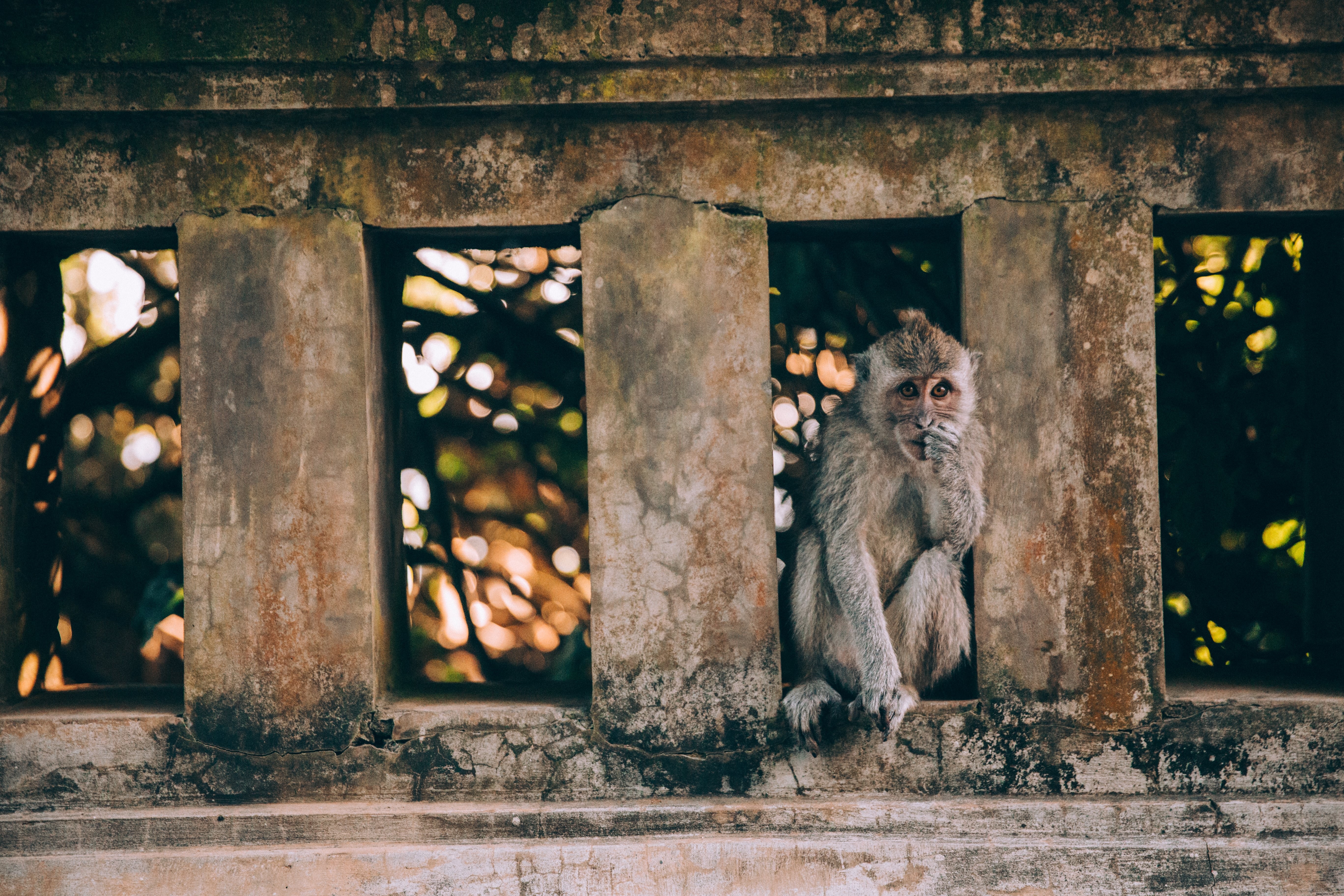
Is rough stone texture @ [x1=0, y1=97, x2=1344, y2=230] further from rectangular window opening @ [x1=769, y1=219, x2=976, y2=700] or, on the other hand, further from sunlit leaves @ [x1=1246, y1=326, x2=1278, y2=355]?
sunlit leaves @ [x1=1246, y1=326, x2=1278, y2=355]

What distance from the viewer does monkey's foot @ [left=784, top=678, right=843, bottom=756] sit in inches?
138

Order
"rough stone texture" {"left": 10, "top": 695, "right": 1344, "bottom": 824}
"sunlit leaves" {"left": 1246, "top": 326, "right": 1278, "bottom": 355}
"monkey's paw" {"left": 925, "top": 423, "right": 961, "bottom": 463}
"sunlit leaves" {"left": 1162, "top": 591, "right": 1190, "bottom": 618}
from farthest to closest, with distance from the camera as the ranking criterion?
"sunlit leaves" {"left": 1162, "top": 591, "right": 1190, "bottom": 618}
"sunlit leaves" {"left": 1246, "top": 326, "right": 1278, "bottom": 355}
"rough stone texture" {"left": 10, "top": 695, "right": 1344, "bottom": 824}
"monkey's paw" {"left": 925, "top": 423, "right": 961, "bottom": 463}

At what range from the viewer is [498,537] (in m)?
5.48

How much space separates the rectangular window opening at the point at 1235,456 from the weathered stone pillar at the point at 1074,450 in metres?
0.83

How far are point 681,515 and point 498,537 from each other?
2.16 meters

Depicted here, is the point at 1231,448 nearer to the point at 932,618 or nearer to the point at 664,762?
the point at 932,618

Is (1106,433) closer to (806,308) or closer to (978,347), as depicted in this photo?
(978,347)

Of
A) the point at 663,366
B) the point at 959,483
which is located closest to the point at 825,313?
the point at 663,366

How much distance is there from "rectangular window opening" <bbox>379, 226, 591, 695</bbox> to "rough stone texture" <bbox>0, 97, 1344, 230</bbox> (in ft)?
5.12

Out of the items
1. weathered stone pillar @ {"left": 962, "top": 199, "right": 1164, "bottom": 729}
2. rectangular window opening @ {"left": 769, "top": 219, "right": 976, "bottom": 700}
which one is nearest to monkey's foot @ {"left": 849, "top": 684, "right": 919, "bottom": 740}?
weathered stone pillar @ {"left": 962, "top": 199, "right": 1164, "bottom": 729}

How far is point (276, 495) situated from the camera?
3615 mm

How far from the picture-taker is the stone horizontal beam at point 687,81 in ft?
11.5

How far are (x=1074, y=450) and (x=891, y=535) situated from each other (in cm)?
77

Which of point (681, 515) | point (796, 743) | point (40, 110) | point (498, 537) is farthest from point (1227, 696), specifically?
point (40, 110)
